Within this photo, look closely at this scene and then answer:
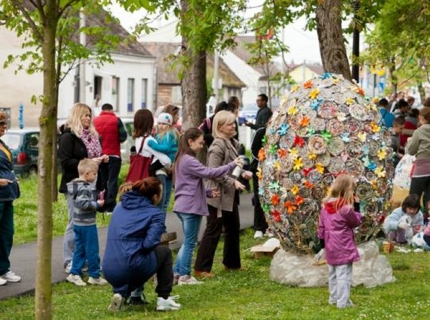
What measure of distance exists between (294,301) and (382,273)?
1.53 metres

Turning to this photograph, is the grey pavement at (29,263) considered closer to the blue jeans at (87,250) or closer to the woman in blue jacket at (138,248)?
the blue jeans at (87,250)

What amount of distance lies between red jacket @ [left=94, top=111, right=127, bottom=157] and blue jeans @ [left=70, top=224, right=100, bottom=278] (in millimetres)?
5482

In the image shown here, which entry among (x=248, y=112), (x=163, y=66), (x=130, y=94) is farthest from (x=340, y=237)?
(x=163, y=66)

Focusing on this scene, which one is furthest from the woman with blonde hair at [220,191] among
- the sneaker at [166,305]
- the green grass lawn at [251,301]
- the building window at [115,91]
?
the building window at [115,91]

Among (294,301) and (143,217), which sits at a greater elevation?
(143,217)

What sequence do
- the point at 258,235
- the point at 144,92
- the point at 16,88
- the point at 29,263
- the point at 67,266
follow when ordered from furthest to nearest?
the point at 144,92 → the point at 16,88 → the point at 258,235 → the point at 29,263 → the point at 67,266

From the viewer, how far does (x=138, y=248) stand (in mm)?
9734

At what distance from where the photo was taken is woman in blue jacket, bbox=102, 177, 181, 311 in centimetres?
973

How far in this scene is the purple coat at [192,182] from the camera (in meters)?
11.7

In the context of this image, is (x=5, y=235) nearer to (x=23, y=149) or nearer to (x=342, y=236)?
(x=342, y=236)

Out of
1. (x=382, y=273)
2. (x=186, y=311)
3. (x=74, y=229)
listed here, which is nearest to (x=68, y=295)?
(x=74, y=229)

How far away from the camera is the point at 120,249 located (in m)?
9.77

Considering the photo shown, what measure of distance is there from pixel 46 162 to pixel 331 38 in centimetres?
799

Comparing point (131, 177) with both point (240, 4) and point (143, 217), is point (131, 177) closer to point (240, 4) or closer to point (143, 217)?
point (143, 217)
